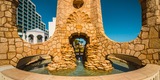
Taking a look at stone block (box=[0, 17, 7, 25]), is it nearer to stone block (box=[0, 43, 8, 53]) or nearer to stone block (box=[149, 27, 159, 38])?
stone block (box=[0, 43, 8, 53])

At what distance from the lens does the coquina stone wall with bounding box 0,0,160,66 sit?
498 cm

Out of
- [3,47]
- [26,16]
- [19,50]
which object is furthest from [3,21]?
[26,16]

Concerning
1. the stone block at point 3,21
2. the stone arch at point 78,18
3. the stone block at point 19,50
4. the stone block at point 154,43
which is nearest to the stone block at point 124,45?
the stone block at point 154,43

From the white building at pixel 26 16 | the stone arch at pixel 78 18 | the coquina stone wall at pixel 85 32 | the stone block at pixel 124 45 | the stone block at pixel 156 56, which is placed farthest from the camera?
the white building at pixel 26 16

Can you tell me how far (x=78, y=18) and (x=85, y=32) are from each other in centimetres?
141

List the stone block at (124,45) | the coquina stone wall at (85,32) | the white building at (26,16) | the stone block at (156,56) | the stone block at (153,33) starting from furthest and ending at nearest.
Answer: the white building at (26,16)
the stone block at (124,45)
the coquina stone wall at (85,32)
the stone block at (153,33)
the stone block at (156,56)

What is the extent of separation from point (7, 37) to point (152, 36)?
625 centimetres

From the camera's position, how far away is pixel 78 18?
10.6m

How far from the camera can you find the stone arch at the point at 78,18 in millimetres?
10543

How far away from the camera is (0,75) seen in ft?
12.2

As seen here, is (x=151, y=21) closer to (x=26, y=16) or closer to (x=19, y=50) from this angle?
(x=19, y=50)

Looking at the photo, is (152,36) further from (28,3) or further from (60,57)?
(28,3)

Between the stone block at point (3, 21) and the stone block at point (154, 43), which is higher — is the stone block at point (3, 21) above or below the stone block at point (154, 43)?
above

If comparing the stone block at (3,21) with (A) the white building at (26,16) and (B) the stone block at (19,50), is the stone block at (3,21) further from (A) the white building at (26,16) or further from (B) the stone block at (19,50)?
(A) the white building at (26,16)
